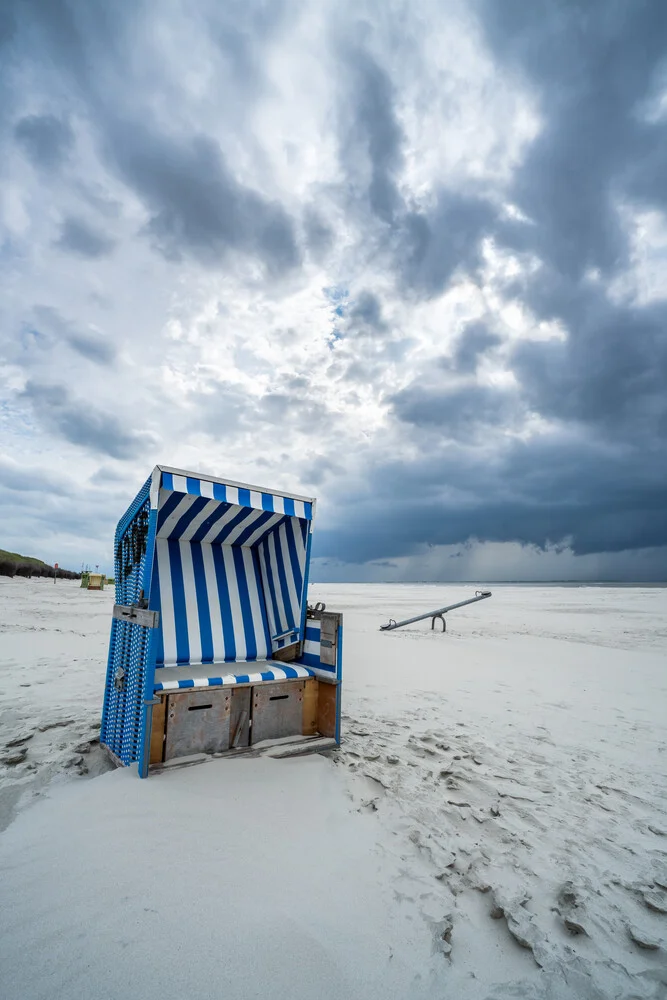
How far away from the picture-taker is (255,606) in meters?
6.09

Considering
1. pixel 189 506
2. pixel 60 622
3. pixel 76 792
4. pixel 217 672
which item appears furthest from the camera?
pixel 60 622

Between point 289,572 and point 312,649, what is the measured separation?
0.98m

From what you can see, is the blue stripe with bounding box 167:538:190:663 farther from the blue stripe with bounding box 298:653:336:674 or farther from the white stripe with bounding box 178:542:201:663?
the blue stripe with bounding box 298:653:336:674

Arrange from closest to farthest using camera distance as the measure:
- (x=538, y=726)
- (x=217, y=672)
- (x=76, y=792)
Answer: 1. (x=76, y=792)
2. (x=217, y=672)
3. (x=538, y=726)

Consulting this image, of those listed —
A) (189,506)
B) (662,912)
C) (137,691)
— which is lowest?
(662,912)

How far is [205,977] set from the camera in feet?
6.90

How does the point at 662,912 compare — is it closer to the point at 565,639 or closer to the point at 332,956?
the point at 332,956

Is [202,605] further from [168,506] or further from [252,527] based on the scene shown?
[168,506]

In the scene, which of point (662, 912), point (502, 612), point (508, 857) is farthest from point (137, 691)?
point (502, 612)

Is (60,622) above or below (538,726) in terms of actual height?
above

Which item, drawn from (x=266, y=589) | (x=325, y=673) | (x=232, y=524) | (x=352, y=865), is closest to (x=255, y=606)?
(x=266, y=589)

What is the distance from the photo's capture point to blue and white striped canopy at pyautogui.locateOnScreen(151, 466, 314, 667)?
17.3ft

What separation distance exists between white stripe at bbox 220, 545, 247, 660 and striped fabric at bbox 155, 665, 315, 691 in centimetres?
77

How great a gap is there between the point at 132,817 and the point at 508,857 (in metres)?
2.61
